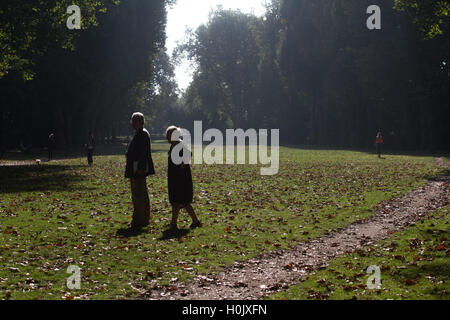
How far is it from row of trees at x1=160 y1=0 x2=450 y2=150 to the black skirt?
20.3m

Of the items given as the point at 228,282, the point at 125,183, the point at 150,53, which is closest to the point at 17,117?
the point at 150,53

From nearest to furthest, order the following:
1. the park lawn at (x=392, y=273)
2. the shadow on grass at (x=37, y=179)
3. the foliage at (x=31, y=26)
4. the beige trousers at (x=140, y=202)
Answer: the park lawn at (x=392, y=273) → the beige trousers at (x=140, y=202) → the shadow on grass at (x=37, y=179) → the foliage at (x=31, y=26)

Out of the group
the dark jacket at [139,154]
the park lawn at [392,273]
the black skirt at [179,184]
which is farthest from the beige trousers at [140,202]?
the park lawn at [392,273]

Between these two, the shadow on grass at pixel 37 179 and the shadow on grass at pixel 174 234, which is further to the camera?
the shadow on grass at pixel 37 179

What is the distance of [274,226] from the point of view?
12.5m

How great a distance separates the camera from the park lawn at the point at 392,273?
7.14m

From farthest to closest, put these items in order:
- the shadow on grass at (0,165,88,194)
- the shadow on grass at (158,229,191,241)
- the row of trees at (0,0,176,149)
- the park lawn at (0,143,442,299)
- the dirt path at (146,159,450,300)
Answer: the row of trees at (0,0,176,149) → the shadow on grass at (0,165,88,194) → the shadow on grass at (158,229,191,241) → the park lawn at (0,143,442,299) → the dirt path at (146,159,450,300)

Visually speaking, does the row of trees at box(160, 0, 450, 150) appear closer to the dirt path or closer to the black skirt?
the dirt path

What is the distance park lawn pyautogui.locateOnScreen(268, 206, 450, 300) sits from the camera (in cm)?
714

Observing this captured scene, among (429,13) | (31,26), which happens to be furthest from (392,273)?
(31,26)

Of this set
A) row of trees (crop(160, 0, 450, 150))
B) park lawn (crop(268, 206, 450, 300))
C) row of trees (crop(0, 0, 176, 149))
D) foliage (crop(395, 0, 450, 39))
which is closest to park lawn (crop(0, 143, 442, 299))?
park lawn (crop(268, 206, 450, 300))

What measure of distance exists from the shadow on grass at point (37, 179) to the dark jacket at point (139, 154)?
890 centimetres

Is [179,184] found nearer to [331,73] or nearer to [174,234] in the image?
[174,234]

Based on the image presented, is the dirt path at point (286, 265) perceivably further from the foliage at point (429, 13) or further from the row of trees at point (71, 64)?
the row of trees at point (71, 64)
